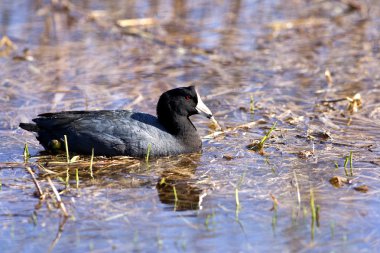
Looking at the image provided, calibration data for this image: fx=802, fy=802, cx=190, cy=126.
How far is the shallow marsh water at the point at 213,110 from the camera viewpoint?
5445mm

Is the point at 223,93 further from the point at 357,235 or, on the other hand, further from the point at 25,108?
the point at 357,235

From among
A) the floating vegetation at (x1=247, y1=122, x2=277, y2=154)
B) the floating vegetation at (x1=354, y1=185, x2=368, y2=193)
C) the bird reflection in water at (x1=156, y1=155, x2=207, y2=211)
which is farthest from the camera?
the floating vegetation at (x1=247, y1=122, x2=277, y2=154)

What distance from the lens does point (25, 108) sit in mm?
8953

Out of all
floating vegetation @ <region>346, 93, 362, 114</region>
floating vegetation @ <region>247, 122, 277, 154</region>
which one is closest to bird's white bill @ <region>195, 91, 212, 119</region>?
floating vegetation @ <region>247, 122, 277, 154</region>

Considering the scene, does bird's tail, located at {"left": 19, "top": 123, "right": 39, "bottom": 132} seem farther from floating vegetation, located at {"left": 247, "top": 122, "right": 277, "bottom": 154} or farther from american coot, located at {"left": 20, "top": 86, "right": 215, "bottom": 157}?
floating vegetation, located at {"left": 247, "top": 122, "right": 277, "bottom": 154}

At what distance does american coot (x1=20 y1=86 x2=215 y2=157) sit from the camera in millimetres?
7270

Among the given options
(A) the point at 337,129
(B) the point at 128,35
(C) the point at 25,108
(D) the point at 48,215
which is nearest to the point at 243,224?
(D) the point at 48,215

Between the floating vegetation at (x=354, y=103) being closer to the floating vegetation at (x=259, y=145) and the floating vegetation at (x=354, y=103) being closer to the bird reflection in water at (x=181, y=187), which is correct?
the floating vegetation at (x=259, y=145)

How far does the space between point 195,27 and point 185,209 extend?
728 centimetres

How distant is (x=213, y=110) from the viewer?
8.99m

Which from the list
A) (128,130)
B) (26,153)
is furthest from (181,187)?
(26,153)

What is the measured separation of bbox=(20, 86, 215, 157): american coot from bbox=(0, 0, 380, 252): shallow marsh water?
0.13 m

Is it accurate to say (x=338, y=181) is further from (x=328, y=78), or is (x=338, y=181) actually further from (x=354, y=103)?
(x=328, y=78)

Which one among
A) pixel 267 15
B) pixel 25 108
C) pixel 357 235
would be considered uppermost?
pixel 267 15
